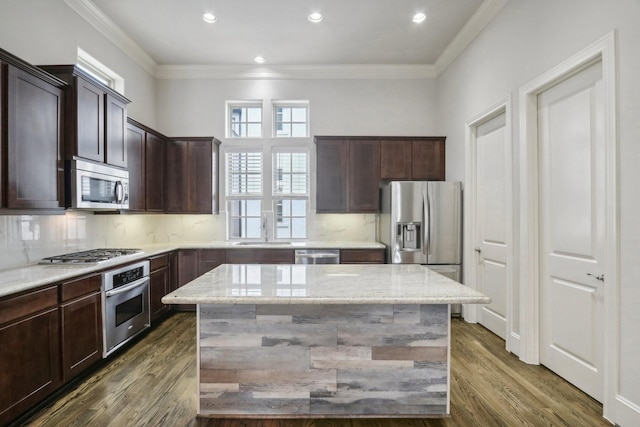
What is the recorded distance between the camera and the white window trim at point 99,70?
11.9 feet

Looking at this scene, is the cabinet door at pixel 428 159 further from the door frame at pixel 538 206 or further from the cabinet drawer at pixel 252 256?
the cabinet drawer at pixel 252 256

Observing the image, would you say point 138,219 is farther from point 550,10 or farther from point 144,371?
point 550,10

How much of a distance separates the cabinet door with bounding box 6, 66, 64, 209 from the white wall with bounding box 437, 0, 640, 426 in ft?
12.4

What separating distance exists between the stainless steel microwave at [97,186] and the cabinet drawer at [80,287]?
0.59 m

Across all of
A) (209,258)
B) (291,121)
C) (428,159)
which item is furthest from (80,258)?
(428,159)

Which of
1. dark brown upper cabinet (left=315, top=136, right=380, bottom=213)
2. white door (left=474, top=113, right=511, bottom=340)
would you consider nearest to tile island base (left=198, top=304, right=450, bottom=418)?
white door (left=474, top=113, right=511, bottom=340)

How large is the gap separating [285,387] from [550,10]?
10.9 feet

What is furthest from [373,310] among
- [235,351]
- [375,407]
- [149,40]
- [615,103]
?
[149,40]

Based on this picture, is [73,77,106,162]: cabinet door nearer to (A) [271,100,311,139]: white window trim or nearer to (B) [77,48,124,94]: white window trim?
(B) [77,48,124,94]: white window trim

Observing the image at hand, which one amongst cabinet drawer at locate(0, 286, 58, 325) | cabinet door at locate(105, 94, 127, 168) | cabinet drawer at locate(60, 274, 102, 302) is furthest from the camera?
cabinet door at locate(105, 94, 127, 168)

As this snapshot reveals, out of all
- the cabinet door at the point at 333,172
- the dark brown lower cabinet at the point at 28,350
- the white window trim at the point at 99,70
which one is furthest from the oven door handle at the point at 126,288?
the cabinet door at the point at 333,172

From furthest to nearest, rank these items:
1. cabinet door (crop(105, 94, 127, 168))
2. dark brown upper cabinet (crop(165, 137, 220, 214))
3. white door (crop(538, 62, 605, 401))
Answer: dark brown upper cabinet (crop(165, 137, 220, 214))
cabinet door (crop(105, 94, 127, 168))
white door (crop(538, 62, 605, 401))

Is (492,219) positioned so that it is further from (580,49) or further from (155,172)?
(155,172)

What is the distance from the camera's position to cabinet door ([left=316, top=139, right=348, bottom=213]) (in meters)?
4.79
